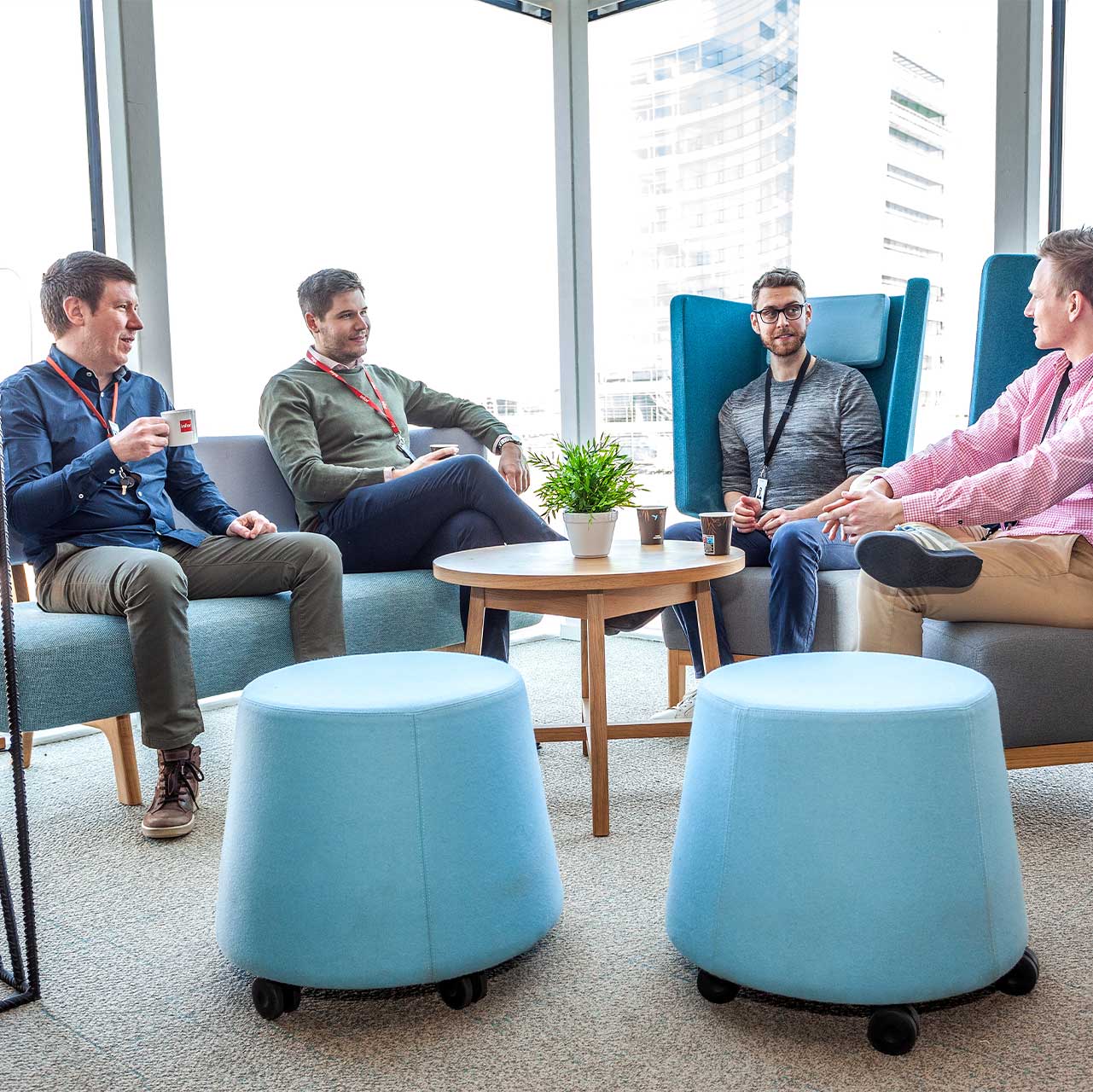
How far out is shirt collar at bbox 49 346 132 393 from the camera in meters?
2.65

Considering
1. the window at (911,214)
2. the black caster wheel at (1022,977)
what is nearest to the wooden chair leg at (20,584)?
the black caster wheel at (1022,977)

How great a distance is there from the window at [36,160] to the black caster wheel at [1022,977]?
281 centimetres

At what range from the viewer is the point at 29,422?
8.32 ft

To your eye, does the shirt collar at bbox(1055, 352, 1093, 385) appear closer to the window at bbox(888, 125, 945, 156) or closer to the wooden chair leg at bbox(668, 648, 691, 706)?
the wooden chair leg at bbox(668, 648, 691, 706)

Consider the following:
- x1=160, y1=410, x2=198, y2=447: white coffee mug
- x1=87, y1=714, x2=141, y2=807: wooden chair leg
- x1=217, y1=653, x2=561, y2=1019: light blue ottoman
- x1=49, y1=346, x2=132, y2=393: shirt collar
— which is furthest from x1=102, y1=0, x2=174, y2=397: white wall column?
x1=217, y1=653, x2=561, y2=1019: light blue ottoman

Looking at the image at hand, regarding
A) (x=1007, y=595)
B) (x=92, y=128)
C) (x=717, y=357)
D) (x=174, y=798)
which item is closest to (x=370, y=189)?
(x=92, y=128)

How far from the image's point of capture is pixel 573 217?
4.33m

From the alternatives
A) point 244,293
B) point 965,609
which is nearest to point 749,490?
point 965,609

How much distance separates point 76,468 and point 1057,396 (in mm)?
2218

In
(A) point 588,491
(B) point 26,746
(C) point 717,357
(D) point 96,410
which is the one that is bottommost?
(B) point 26,746

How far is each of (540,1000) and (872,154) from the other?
3147 mm

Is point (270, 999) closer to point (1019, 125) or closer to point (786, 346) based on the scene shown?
point (786, 346)

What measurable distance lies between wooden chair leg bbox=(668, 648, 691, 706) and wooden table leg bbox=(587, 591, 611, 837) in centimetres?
71

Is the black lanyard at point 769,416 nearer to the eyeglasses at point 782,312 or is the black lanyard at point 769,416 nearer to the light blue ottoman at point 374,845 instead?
the eyeglasses at point 782,312
